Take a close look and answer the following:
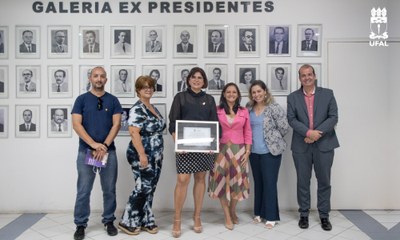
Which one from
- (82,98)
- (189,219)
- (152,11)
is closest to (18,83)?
(82,98)

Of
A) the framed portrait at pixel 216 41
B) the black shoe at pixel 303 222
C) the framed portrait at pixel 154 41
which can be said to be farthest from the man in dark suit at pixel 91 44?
the black shoe at pixel 303 222

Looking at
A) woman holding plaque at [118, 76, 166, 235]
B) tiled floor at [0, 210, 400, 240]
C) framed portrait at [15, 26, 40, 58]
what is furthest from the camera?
framed portrait at [15, 26, 40, 58]

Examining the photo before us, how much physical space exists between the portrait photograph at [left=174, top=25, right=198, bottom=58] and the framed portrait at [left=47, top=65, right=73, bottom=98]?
52.3 inches

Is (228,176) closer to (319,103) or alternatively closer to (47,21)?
(319,103)

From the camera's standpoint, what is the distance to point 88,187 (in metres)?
3.48

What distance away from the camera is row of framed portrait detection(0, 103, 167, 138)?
14.2 feet

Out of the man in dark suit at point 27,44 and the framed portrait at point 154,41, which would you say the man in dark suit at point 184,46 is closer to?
the framed portrait at point 154,41

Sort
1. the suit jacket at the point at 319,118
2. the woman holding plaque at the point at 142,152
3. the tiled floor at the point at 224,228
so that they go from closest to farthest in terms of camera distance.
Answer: the woman holding plaque at the point at 142,152 → the tiled floor at the point at 224,228 → the suit jacket at the point at 319,118

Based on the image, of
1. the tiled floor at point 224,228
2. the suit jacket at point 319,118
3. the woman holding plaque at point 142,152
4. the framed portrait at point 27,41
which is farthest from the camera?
the framed portrait at point 27,41

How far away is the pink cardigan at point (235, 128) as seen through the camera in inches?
146

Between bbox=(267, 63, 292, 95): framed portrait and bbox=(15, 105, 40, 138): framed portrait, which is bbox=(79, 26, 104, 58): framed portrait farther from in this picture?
bbox=(267, 63, 292, 95): framed portrait

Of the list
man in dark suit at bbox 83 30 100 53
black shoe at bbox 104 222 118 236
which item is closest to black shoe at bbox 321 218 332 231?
black shoe at bbox 104 222 118 236

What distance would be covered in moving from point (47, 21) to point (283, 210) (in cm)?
370

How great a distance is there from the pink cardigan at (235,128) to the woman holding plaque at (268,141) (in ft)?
0.41
